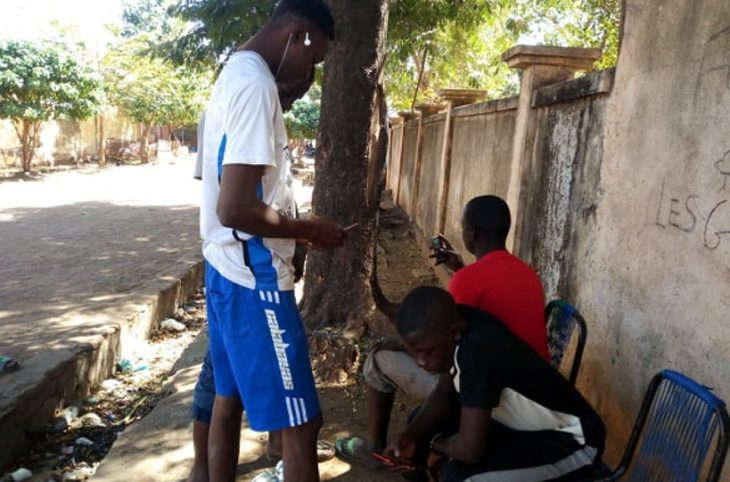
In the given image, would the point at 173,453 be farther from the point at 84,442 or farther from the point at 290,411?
the point at 290,411

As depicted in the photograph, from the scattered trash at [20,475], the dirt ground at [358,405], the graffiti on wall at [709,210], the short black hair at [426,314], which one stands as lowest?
the scattered trash at [20,475]

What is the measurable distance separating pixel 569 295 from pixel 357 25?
2157mm

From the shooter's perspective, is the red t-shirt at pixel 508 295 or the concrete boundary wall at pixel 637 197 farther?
the red t-shirt at pixel 508 295

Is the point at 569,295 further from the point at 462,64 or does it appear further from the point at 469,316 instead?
the point at 462,64

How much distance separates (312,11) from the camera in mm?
1937

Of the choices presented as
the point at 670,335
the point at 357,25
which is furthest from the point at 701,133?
the point at 357,25

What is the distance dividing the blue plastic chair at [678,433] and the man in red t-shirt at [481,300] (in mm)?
403

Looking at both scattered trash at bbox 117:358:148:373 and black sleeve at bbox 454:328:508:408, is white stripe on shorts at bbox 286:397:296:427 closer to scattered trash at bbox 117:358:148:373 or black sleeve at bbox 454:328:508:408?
black sleeve at bbox 454:328:508:408

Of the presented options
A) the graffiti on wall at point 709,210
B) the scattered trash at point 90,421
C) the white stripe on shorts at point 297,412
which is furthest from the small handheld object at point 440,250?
the scattered trash at point 90,421

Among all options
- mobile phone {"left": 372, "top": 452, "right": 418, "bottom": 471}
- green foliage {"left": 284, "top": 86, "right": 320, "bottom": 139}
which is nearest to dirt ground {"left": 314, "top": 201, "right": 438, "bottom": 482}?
mobile phone {"left": 372, "top": 452, "right": 418, "bottom": 471}

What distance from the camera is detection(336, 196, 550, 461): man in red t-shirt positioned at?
217cm

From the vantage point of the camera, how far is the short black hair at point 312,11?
1936 millimetres

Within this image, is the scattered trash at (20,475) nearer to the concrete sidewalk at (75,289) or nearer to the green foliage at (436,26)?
the concrete sidewalk at (75,289)

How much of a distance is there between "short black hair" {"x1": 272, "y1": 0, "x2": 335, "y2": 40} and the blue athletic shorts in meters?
0.89
